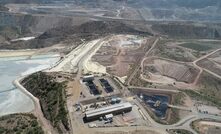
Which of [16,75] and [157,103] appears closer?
[157,103]

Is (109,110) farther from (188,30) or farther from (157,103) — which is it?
(188,30)

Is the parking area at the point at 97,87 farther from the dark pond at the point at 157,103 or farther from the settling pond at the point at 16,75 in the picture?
the settling pond at the point at 16,75

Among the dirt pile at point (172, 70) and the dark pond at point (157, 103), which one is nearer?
the dark pond at point (157, 103)

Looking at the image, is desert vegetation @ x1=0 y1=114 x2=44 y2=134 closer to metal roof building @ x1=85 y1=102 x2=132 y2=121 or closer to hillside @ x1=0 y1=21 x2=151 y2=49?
metal roof building @ x1=85 y1=102 x2=132 y2=121

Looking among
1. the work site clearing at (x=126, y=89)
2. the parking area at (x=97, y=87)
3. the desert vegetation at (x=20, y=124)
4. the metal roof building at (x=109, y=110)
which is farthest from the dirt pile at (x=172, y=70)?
the desert vegetation at (x=20, y=124)

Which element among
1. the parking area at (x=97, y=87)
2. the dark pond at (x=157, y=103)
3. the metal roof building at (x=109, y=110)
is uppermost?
the parking area at (x=97, y=87)

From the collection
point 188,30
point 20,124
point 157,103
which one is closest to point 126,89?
point 157,103
